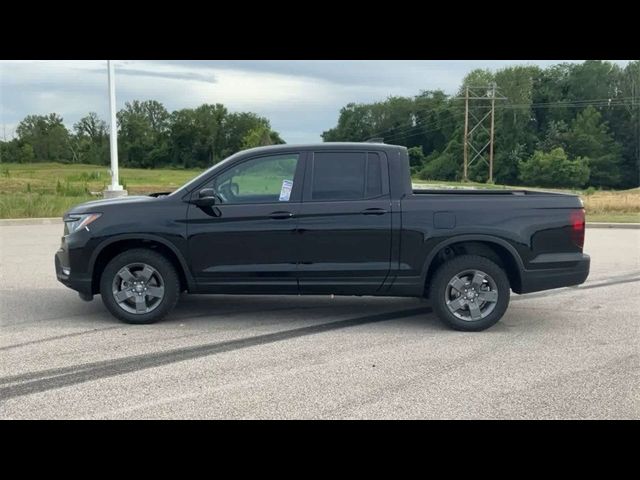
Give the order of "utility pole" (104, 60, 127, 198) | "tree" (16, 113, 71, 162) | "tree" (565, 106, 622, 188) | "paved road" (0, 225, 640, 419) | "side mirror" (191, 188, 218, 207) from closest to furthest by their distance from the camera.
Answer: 1. "paved road" (0, 225, 640, 419)
2. "side mirror" (191, 188, 218, 207)
3. "utility pole" (104, 60, 127, 198)
4. "tree" (16, 113, 71, 162)
5. "tree" (565, 106, 622, 188)

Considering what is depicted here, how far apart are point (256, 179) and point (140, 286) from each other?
164 centimetres

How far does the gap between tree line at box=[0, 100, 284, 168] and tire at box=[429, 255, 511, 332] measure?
4919 centimetres

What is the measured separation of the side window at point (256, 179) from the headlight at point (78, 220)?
1267 mm

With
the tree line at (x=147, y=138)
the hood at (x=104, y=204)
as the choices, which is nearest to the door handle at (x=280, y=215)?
the hood at (x=104, y=204)

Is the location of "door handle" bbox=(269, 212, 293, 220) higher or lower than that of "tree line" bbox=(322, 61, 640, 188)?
lower

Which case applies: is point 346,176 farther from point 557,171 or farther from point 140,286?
point 557,171

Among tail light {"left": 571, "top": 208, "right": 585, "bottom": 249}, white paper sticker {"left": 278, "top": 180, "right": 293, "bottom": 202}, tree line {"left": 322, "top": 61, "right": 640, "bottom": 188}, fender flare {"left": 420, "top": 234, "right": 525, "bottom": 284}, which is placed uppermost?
tree line {"left": 322, "top": 61, "right": 640, "bottom": 188}

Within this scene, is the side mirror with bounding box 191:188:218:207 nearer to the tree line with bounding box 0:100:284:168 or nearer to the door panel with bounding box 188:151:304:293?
the door panel with bounding box 188:151:304:293

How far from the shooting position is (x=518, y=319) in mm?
6785

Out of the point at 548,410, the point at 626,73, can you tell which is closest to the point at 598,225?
the point at 548,410

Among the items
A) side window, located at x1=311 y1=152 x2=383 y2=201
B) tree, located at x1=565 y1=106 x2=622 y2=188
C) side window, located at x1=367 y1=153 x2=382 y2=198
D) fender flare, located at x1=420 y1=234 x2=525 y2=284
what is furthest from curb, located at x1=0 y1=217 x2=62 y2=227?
tree, located at x1=565 y1=106 x2=622 y2=188

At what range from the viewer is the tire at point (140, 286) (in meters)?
6.23

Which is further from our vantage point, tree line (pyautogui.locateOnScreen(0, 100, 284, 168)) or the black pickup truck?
tree line (pyautogui.locateOnScreen(0, 100, 284, 168))

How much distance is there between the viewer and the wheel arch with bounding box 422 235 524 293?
6.12 m
